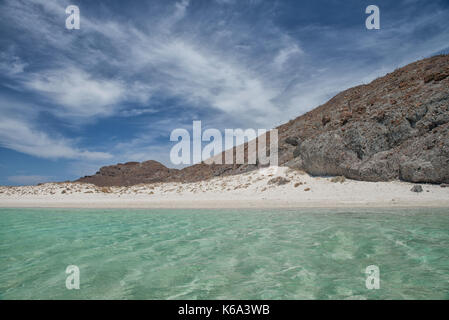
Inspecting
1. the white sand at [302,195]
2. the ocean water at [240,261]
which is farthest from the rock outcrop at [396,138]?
the ocean water at [240,261]

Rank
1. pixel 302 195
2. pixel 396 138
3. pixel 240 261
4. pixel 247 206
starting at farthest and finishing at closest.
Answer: pixel 396 138
pixel 302 195
pixel 247 206
pixel 240 261

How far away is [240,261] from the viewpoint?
16.6ft

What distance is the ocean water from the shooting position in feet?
12.1

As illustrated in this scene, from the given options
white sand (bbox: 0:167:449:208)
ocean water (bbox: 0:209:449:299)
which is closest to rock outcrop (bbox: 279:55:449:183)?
white sand (bbox: 0:167:449:208)

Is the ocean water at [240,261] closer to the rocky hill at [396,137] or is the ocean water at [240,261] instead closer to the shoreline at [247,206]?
the shoreline at [247,206]

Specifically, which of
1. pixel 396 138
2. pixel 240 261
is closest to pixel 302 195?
pixel 396 138

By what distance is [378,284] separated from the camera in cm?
375

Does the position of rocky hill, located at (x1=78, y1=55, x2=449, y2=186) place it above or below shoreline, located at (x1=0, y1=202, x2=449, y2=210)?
above

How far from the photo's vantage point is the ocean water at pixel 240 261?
370 cm

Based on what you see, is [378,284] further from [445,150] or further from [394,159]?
[394,159]

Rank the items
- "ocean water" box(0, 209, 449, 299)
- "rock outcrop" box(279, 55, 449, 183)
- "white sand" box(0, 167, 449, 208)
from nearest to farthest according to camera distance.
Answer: "ocean water" box(0, 209, 449, 299) → "white sand" box(0, 167, 449, 208) → "rock outcrop" box(279, 55, 449, 183)

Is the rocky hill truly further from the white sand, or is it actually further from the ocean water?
the ocean water

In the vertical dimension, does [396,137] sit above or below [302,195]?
above

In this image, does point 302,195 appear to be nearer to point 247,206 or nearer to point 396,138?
point 247,206
